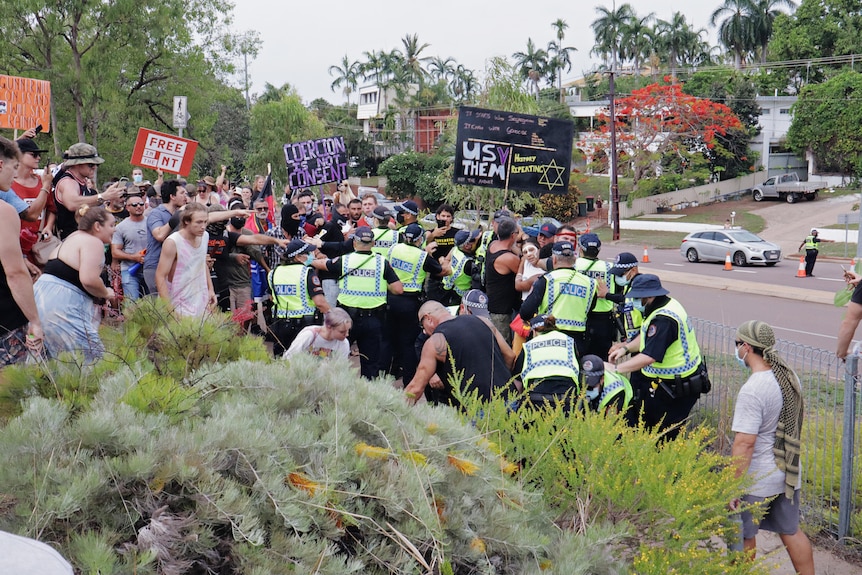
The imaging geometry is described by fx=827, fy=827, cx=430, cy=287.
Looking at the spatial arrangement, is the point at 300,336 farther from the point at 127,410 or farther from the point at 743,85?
the point at 743,85

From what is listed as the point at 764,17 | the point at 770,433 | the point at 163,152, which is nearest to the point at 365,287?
the point at 770,433

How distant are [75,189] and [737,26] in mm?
77677

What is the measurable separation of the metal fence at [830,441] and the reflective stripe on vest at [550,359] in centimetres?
190

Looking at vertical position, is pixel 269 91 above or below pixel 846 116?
above

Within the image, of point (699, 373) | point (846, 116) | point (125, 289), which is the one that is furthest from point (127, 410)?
point (846, 116)

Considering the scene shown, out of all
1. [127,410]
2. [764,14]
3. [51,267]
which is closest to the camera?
[127,410]

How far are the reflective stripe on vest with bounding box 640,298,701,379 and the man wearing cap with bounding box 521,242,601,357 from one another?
1183 millimetres

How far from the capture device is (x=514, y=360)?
258 inches

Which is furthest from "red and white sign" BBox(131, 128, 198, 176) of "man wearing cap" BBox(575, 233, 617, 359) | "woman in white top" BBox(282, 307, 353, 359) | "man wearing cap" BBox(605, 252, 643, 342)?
"man wearing cap" BBox(605, 252, 643, 342)

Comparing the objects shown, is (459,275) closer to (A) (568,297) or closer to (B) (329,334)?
(A) (568,297)

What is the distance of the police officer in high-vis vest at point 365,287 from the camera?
8047 mm

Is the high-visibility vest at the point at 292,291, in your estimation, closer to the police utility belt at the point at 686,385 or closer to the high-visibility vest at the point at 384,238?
the high-visibility vest at the point at 384,238

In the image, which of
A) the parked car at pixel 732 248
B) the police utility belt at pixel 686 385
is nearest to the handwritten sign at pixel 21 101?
the police utility belt at pixel 686 385

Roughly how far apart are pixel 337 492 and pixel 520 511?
91 cm
